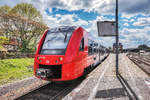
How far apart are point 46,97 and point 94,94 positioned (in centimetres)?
205

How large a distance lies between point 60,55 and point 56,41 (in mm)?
1102

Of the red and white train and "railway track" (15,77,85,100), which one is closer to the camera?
"railway track" (15,77,85,100)

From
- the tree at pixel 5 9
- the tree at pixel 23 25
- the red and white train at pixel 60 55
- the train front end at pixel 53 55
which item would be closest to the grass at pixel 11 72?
the train front end at pixel 53 55

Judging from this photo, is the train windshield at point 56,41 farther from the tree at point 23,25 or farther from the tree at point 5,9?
the tree at point 5,9

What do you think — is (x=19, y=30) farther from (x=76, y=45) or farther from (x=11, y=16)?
(x=76, y=45)

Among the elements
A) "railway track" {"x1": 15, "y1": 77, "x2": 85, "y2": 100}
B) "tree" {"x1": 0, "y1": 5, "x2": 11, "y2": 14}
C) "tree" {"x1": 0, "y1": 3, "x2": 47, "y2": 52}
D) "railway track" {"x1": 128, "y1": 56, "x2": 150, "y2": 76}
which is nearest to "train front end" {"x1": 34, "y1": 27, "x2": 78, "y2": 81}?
"railway track" {"x1": 15, "y1": 77, "x2": 85, "y2": 100}

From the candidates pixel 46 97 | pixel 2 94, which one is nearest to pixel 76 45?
pixel 46 97

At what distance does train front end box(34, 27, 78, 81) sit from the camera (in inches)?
252

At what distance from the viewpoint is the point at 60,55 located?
651 cm

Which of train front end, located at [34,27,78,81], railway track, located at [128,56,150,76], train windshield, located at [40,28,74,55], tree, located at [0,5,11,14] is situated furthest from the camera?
tree, located at [0,5,11,14]

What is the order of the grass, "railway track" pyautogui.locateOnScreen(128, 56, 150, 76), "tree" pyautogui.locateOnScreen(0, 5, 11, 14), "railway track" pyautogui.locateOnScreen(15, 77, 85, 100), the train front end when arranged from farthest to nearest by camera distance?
"tree" pyautogui.locateOnScreen(0, 5, 11, 14), "railway track" pyautogui.locateOnScreen(128, 56, 150, 76), the grass, the train front end, "railway track" pyautogui.locateOnScreen(15, 77, 85, 100)

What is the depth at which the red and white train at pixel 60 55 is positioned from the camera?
21.0ft

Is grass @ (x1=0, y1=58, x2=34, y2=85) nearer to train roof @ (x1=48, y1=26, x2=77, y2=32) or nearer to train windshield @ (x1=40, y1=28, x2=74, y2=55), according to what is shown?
train windshield @ (x1=40, y1=28, x2=74, y2=55)

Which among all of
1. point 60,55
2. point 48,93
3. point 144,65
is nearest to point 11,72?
point 48,93
